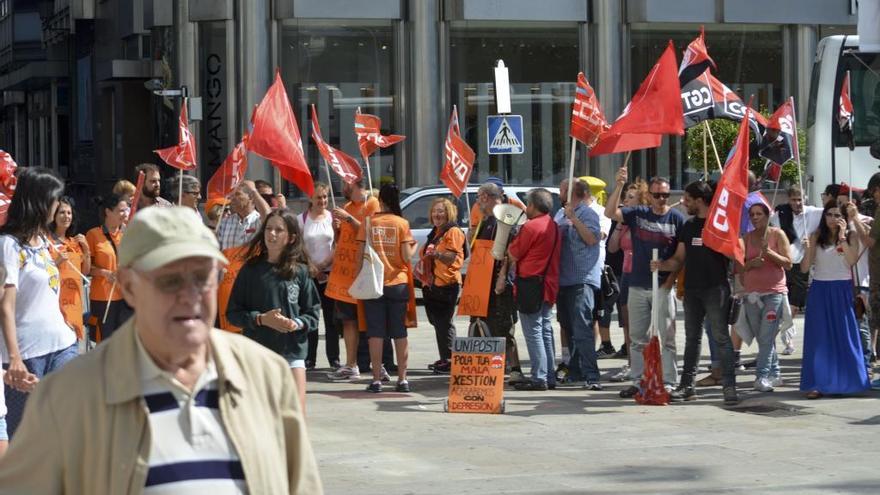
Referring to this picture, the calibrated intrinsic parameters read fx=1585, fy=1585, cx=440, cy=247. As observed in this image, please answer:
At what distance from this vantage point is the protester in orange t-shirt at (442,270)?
14.3 meters

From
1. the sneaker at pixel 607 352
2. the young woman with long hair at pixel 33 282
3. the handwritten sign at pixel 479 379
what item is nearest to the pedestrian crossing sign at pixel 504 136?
the sneaker at pixel 607 352

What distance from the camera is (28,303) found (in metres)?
7.48

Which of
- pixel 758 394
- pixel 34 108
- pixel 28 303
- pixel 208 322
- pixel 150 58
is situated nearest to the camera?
pixel 208 322

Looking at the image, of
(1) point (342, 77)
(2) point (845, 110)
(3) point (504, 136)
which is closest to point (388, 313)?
(3) point (504, 136)

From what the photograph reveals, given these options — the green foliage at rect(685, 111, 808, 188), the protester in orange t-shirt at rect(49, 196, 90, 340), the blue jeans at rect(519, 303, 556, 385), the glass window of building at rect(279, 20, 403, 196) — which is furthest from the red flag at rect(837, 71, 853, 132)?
the protester in orange t-shirt at rect(49, 196, 90, 340)

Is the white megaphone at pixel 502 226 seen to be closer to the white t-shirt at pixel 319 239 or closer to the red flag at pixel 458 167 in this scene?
the white t-shirt at pixel 319 239

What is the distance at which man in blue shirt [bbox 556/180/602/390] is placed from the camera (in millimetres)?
13523

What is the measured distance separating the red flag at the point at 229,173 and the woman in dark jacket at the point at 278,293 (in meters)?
6.23

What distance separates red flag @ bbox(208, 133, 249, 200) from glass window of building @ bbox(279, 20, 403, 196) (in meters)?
14.1

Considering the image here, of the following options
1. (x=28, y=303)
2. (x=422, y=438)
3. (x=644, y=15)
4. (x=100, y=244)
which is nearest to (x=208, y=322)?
(x=28, y=303)

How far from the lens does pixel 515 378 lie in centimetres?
1388

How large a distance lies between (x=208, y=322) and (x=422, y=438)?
296 inches

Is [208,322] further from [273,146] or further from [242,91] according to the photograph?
[242,91]

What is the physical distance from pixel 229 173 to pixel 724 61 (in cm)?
1841
